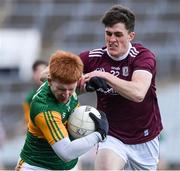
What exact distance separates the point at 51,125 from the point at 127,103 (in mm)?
1383

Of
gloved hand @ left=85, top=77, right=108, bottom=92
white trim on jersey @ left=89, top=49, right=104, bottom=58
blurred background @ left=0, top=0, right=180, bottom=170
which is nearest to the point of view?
gloved hand @ left=85, top=77, right=108, bottom=92

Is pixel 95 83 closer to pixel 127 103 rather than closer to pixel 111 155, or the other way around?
pixel 127 103

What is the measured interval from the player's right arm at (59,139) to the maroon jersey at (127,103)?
Result: 3.74ft

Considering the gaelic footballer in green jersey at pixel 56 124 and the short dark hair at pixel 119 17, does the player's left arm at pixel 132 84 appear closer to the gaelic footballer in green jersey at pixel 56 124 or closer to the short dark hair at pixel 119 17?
the gaelic footballer in green jersey at pixel 56 124

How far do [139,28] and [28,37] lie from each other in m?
2.53

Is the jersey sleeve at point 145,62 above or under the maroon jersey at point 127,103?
above

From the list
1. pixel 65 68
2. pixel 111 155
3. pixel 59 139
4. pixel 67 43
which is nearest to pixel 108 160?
pixel 111 155

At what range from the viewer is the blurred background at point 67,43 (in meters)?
15.1

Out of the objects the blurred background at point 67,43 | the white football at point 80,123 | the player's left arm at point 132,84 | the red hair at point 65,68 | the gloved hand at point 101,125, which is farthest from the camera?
the blurred background at point 67,43

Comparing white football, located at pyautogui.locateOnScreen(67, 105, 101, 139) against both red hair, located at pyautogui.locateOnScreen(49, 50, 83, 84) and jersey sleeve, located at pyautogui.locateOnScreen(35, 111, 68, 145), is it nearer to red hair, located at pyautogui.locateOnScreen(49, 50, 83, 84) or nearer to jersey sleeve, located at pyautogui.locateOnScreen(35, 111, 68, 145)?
jersey sleeve, located at pyautogui.locateOnScreen(35, 111, 68, 145)

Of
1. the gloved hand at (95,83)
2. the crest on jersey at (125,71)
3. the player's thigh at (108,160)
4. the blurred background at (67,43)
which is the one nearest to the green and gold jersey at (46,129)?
the gloved hand at (95,83)

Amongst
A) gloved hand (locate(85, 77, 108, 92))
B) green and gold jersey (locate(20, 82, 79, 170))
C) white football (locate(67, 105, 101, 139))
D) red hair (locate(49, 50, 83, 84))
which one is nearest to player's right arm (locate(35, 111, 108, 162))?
green and gold jersey (locate(20, 82, 79, 170))

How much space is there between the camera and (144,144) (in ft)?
24.1

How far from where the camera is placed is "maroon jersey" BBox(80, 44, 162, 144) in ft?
23.1
